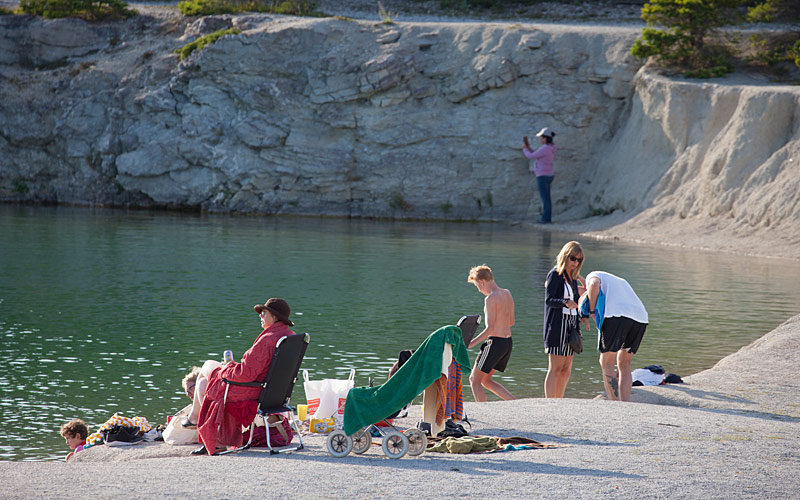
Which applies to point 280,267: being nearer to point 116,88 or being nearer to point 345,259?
point 345,259

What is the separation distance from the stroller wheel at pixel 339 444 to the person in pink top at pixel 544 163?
26.5m

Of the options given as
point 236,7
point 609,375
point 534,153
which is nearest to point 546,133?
point 534,153

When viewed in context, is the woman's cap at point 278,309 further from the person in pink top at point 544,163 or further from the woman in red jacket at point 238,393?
the person in pink top at point 544,163

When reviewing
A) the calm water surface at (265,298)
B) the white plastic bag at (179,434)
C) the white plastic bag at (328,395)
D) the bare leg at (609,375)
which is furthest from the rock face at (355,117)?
the white plastic bag at (179,434)

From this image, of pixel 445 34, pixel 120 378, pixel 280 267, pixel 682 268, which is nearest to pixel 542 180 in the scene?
pixel 445 34

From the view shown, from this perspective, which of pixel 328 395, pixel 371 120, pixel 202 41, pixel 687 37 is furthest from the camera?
pixel 202 41

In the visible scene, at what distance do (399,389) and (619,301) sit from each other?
306 centimetres

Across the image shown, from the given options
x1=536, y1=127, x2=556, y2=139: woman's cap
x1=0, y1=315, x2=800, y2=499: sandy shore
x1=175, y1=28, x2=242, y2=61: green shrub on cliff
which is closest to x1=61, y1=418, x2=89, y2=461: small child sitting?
x1=0, y1=315, x2=800, y2=499: sandy shore

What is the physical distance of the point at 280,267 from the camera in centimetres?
2077

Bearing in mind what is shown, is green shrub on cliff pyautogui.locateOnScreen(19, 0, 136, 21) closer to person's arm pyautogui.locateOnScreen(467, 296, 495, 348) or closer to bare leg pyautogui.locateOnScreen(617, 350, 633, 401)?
person's arm pyautogui.locateOnScreen(467, 296, 495, 348)

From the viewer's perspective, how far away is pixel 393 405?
766 centimetres

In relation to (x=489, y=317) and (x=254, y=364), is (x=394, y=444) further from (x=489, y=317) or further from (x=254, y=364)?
(x=489, y=317)

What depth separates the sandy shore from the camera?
641 centimetres

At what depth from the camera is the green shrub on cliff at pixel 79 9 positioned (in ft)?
136
